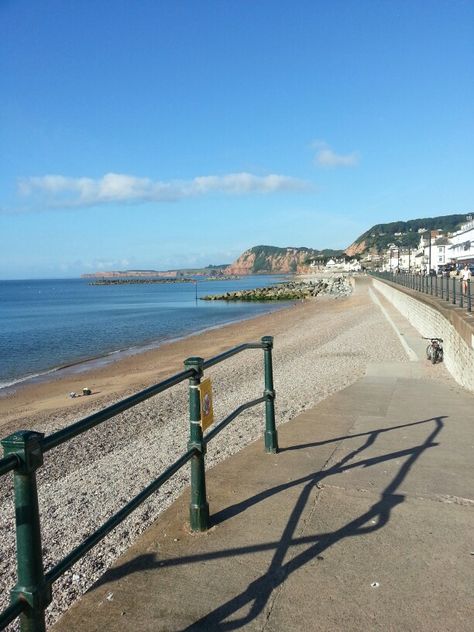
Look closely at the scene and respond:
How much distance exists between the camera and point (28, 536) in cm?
209

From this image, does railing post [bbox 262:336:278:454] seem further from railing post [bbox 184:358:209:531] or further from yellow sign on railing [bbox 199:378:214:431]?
railing post [bbox 184:358:209:531]

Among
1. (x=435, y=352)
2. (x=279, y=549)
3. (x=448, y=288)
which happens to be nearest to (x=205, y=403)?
(x=279, y=549)

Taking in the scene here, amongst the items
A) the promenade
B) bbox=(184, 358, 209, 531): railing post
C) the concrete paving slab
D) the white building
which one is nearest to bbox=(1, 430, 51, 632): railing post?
the promenade

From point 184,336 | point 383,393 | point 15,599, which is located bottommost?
point 184,336

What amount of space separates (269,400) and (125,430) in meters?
4.66

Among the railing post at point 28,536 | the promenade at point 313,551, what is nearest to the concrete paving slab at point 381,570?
the promenade at point 313,551

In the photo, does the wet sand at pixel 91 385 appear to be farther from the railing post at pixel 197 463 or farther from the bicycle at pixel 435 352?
the railing post at pixel 197 463

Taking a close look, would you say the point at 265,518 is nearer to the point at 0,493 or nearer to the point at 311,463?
the point at 311,463

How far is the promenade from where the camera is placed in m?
2.65

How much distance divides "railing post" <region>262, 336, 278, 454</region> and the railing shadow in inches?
25.0

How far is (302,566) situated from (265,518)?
25.4 inches

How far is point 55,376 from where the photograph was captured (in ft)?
66.5

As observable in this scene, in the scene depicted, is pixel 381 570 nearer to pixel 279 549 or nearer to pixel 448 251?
pixel 279 549

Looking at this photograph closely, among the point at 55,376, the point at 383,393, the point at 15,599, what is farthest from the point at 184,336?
the point at 15,599
